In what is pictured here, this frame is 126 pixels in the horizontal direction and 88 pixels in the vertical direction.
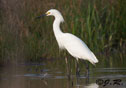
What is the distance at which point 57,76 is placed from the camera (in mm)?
9938

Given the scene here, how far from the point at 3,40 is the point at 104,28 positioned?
10.3ft

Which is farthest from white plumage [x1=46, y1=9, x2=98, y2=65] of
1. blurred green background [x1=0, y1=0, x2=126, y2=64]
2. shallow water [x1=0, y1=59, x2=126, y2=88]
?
blurred green background [x1=0, y1=0, x2=126, y2=64]

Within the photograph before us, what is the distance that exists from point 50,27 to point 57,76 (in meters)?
2.86

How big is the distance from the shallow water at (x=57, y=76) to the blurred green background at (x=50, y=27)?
40 centimetres

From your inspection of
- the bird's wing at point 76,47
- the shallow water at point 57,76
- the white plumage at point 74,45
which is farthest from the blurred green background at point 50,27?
the bird's wing at point 76,47

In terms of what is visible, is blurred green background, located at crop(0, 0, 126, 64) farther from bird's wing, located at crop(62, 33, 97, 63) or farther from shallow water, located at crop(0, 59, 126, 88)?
bird's wing, located at crop(62, 33, 97, 63)

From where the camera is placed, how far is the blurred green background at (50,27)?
12.0m

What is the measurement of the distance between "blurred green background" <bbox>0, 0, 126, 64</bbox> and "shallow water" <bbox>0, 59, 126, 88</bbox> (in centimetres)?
40

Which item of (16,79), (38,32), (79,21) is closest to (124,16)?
(79,21)

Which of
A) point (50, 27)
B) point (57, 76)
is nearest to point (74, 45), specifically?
point (57, 76)

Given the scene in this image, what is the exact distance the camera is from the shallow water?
347 inches

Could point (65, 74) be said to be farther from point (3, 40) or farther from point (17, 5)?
point (17, 5)

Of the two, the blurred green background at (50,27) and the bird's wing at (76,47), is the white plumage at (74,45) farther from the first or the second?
the blurred green background at (50,27)

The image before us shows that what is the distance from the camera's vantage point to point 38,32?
12.7m
